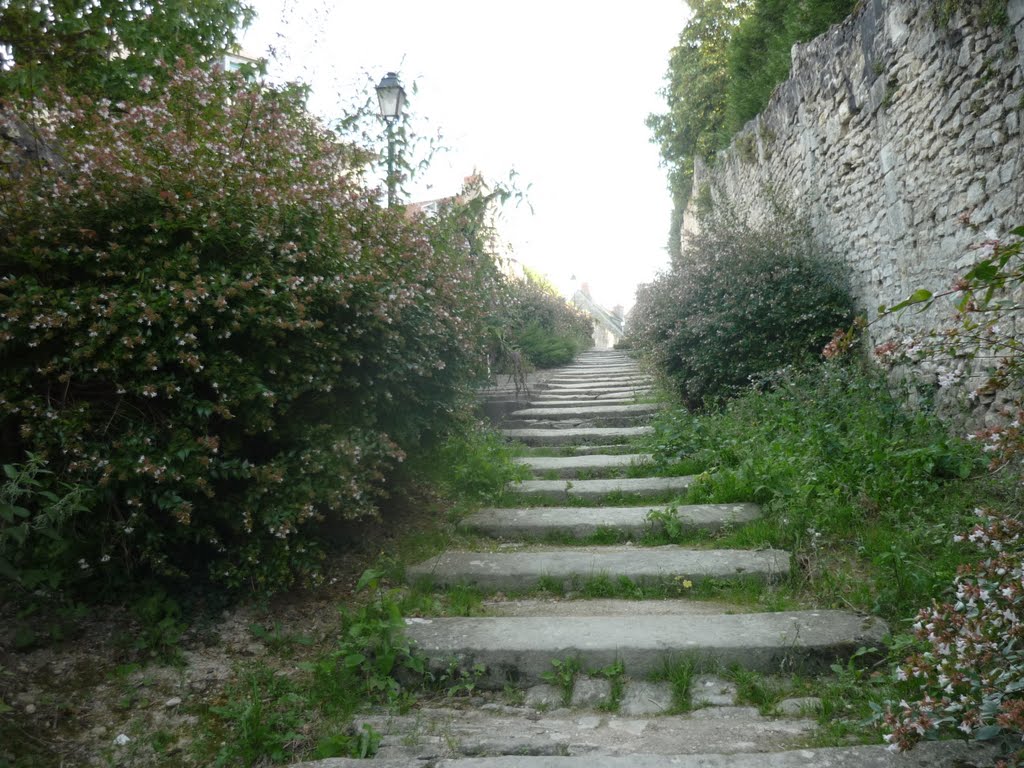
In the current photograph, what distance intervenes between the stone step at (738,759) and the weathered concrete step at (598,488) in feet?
8.34

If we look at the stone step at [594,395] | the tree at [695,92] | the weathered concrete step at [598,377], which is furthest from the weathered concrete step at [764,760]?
the tree at [695,92]

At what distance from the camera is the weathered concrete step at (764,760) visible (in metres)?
1.99

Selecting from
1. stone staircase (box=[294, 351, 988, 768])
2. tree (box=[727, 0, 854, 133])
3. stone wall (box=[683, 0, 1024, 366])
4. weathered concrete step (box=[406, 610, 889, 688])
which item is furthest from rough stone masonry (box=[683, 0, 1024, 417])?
stone staircase (box=[294, 351, 988, 768])

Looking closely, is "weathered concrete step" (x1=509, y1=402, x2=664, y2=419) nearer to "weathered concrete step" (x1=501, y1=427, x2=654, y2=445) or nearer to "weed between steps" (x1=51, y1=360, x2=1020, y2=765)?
"weathered concrete step" (x1=501, y1=427, x2=654, y2=445)

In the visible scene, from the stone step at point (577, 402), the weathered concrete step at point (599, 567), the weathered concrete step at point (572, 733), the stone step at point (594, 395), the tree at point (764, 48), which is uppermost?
the tree at point (764, 48)

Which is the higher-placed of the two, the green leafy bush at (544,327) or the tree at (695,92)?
the tree at (695,92)

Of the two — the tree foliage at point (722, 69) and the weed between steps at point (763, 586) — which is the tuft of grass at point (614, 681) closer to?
the weed between steps at point (763, 586)

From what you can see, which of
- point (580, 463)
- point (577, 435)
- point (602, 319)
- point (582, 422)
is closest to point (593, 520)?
point (580, 463)

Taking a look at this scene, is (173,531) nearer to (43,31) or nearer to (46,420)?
(46,420)

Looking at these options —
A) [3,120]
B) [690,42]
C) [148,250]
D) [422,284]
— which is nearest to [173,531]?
[148,250]

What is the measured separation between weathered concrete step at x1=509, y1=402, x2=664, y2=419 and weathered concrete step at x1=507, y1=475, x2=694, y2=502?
2136 millimetres

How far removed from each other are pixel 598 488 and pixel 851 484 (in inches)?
67.1

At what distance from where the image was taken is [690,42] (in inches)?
702

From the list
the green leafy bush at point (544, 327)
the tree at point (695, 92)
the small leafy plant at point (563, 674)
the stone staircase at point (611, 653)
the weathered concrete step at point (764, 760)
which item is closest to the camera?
the weathered concrete step at point (764, 760)
